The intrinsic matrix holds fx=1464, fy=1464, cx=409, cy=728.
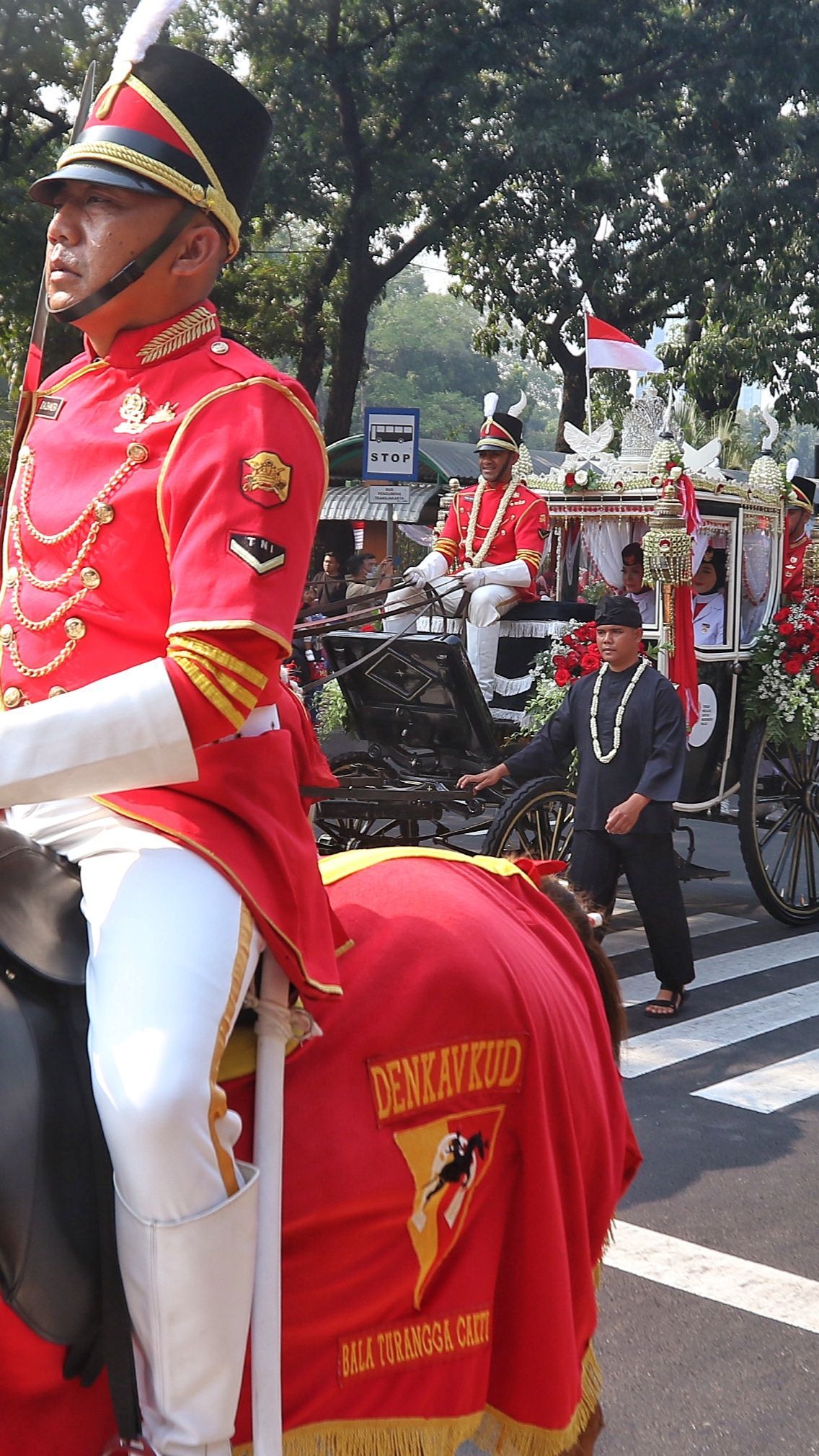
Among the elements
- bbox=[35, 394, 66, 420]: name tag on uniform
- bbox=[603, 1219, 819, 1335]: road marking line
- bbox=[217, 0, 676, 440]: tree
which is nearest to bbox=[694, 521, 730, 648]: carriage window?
bbox=[603, 1219, 819, 1335]: road marking line

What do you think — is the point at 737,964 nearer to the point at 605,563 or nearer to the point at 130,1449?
the point at 605,563

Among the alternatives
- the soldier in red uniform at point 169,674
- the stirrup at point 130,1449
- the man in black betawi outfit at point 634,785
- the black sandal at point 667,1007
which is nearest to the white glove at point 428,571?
the man in black betawi outfit at point 634,785

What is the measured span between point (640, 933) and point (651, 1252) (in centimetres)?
413

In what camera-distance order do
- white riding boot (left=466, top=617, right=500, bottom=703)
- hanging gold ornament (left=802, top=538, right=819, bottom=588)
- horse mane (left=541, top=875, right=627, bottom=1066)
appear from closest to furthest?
horse mane (left=541, top=875, right=627, bottom=1066)
white riding boot (left=466, top=617, right=500, bottom=703)
hanging gold ornament (left=802, top=538, right=819, bottom=588)

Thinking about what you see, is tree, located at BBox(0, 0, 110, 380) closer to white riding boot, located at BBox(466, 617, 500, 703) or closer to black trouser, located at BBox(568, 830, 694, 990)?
white riding boot, located at BBox(466, 617, 500, 703)

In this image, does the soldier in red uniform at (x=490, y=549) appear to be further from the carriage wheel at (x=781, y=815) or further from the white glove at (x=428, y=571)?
the carriage wheel at (x=781, y=815)

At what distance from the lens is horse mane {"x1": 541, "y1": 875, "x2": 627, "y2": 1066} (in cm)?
310

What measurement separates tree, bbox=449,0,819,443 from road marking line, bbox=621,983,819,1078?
1193 centimetres

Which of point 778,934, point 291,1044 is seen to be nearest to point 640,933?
point 778,934

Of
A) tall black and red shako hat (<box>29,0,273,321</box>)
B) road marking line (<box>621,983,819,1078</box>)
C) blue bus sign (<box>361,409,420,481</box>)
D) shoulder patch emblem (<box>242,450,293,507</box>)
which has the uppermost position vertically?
blue bus sign (<box>361,409,420,481</box>)

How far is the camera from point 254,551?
1888mm

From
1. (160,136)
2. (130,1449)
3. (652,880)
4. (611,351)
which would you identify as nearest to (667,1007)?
(652,880)

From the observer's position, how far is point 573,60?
15.8 m

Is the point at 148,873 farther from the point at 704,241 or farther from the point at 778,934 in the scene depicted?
the point at 704,241
